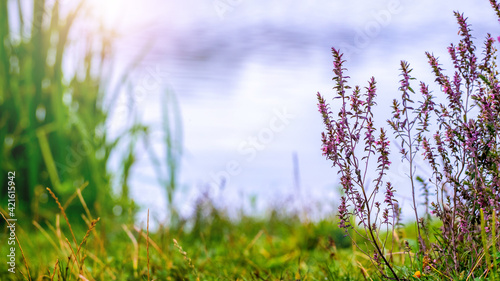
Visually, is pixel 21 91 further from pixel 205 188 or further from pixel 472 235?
pixel 472 235

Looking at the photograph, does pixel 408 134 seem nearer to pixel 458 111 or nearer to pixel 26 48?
pixel 458 111

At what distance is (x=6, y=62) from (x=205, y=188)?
233 centimetres

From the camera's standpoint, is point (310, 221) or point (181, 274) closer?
point (181, 274)

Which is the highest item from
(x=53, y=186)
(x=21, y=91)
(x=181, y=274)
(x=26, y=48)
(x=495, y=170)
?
(x=26, y=48)

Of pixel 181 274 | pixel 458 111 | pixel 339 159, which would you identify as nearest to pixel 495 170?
pixel 458 111

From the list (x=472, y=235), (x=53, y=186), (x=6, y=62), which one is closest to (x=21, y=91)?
(x=6, y=62)

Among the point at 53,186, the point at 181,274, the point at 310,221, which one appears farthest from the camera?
the point at 53,186

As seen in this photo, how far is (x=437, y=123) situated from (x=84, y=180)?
3772 millimetres

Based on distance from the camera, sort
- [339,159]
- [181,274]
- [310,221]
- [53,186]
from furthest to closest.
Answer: [53,186], [310,221], [181,274], [339,159]

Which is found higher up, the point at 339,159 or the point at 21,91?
the point at 21,91

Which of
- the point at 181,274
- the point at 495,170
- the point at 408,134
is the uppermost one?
the point at 408,134

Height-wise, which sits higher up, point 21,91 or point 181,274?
point 21,91

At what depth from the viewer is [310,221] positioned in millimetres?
4148

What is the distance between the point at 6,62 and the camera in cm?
466
